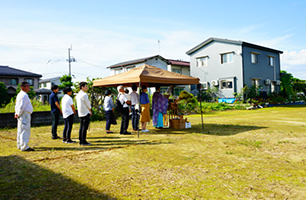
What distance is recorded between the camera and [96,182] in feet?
11.3

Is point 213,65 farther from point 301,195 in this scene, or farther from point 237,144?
point 301,195

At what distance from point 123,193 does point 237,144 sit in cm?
387

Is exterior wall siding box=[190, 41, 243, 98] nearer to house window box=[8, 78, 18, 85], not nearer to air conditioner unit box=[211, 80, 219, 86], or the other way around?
air conditioner unit box=[211, 80, 219, 86]

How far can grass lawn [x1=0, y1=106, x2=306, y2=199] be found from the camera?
9.97 ft

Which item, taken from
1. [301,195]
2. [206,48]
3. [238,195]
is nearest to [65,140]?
[238,195]

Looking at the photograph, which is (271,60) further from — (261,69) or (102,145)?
(102,145)

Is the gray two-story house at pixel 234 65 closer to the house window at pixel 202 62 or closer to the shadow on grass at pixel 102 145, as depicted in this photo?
the house window at pixel 202 62

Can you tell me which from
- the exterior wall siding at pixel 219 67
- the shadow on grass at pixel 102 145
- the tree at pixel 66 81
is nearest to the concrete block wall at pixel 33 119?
the shadow on grass at pixel 102 145

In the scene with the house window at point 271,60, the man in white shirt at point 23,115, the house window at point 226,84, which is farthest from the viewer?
the house window at point 271,60

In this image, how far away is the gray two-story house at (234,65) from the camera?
925 inches

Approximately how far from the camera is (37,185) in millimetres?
3365

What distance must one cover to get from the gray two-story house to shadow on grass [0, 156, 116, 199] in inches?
871

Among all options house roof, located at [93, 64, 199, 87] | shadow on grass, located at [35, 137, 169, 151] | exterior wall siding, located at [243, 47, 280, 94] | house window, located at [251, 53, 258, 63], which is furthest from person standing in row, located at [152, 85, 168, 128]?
house window, located at [251, 53, 258, 63]

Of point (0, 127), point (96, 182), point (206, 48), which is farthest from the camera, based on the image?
point (206, 48)
